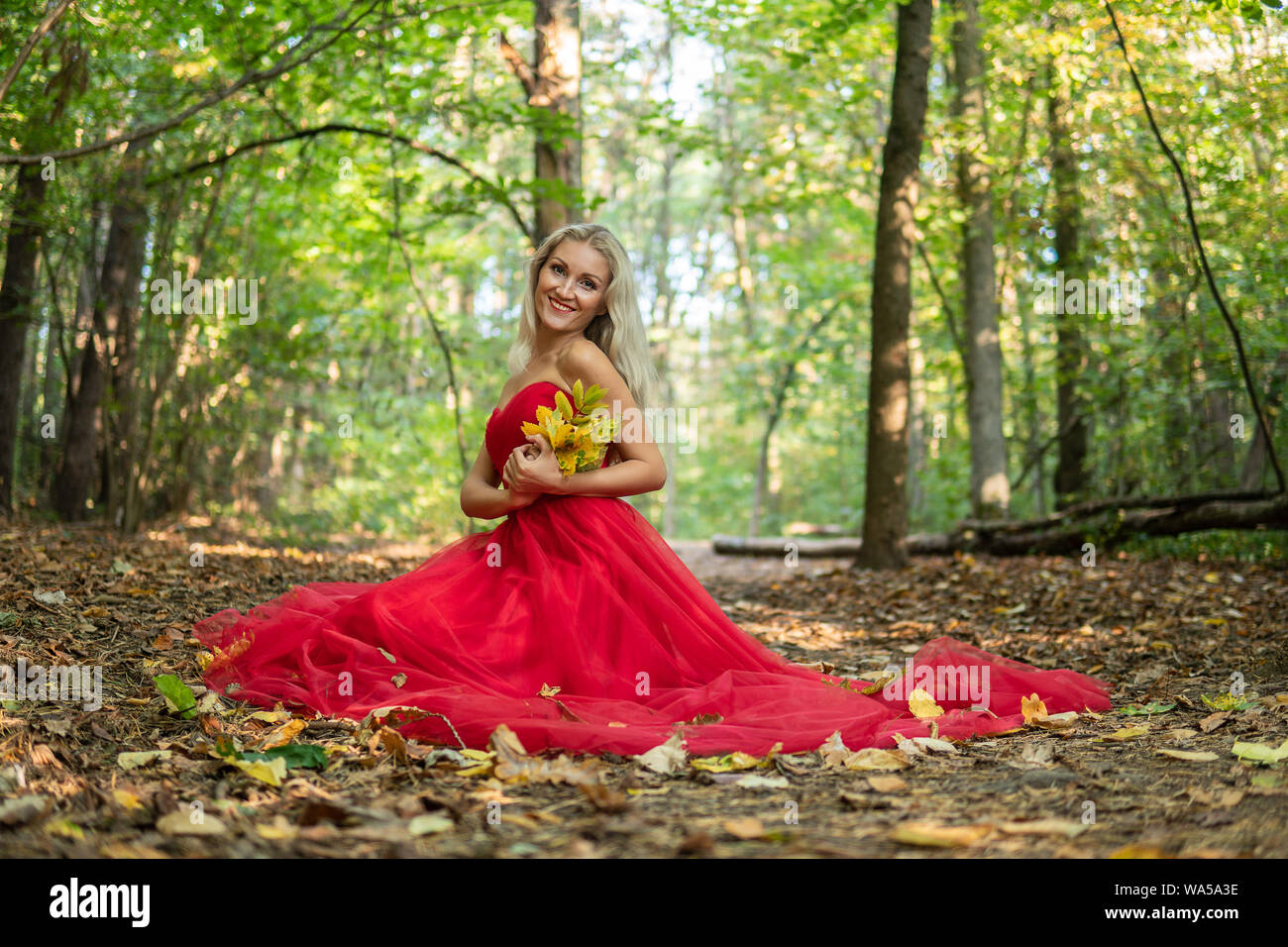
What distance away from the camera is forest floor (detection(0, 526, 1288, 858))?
71.9 inches

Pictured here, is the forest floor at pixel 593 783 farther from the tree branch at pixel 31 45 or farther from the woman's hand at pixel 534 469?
the tree branch at pixel 31 45

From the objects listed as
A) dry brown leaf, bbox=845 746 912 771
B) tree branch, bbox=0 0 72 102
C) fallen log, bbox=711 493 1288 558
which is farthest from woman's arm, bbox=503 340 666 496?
fallen log, bbox=711 493 1288 558

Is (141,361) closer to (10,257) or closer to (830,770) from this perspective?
(10,257)

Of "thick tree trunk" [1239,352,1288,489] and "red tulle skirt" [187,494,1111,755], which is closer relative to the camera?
"red tulle skirt" [187,494,1111,755]

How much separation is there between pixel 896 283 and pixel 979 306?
290 cm

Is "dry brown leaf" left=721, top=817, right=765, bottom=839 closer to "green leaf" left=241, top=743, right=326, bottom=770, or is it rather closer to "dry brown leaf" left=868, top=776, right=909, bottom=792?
"dry brown leaf" left=868, top=776, right=909, bottom=792

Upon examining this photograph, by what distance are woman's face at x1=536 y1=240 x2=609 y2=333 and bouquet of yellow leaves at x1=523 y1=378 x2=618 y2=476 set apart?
399 millimetres

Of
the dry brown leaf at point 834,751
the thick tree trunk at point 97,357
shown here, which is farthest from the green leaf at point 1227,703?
the thick tree trunk at point 97,357

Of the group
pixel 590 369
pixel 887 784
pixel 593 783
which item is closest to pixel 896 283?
pixel 590 369

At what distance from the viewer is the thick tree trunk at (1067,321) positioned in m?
9.88

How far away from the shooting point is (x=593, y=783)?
225 centimetres
